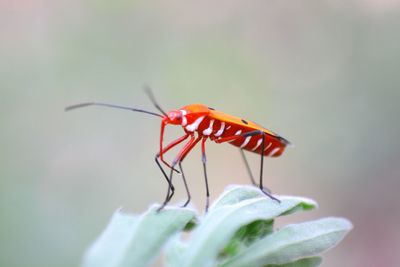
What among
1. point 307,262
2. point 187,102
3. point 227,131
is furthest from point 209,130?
point 187,102

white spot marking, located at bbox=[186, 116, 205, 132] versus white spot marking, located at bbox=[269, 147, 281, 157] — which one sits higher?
white spot marking, located at bbox=[186, 116, 205, 132]

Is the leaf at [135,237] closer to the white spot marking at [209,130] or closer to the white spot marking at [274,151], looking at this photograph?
the white spot marking at [209,130]

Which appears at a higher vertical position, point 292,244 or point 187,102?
point 292,244

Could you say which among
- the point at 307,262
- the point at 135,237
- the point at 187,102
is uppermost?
the point at 135,237

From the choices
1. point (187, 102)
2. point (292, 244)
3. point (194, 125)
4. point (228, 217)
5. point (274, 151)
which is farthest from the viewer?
point (187, 102)

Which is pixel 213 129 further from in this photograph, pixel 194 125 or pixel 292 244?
pixel 292 244

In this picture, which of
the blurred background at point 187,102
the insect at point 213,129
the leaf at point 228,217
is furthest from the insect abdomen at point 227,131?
the blurred background at point 187,102

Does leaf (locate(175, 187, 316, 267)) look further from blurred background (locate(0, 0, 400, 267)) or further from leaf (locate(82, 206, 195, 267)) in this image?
blurred background (locate(0, 0, 400, 267))

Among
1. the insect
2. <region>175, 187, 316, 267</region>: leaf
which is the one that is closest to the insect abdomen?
the insect
